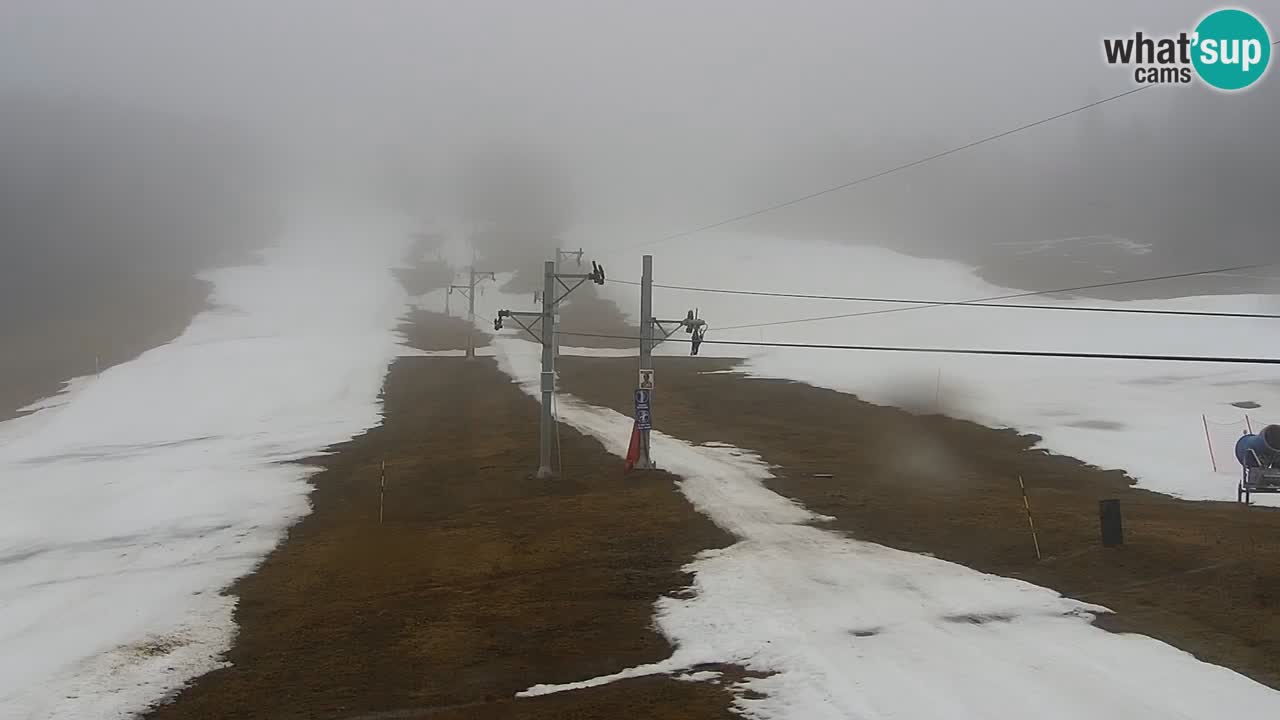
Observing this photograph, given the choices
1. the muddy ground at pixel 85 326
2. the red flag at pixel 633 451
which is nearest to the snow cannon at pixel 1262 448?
the red flag at pixel 633 451

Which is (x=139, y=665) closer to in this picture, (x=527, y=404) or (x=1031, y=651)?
(x=1031, y=651)

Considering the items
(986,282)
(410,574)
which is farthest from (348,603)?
(986,282)

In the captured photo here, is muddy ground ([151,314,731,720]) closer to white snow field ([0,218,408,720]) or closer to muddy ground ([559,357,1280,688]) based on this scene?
white snow field ([0,218,408,720])

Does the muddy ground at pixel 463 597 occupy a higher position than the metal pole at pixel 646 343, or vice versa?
the metal pole at pixel 646 343

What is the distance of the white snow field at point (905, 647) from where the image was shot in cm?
1129

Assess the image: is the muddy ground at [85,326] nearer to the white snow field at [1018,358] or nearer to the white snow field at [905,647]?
the white snow field at [1018,358]

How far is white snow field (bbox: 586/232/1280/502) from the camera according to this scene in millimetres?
39219

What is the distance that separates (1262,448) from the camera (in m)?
25.0

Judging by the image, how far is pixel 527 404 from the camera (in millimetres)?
49219

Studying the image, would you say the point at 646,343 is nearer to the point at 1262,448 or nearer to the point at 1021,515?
the point at 1021,515

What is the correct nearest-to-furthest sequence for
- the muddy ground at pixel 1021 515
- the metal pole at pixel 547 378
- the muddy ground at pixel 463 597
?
the muddy ground at pixel 463 597 < the muddy ground at pixel 1021 515 < the metal pole at pixel 547 378

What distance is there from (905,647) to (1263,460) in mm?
17928

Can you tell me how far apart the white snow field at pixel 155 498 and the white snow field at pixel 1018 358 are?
94.5 feet

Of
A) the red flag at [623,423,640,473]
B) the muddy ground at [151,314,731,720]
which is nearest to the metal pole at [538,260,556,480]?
Answer: the muddy ground at [151,314,731,720]
